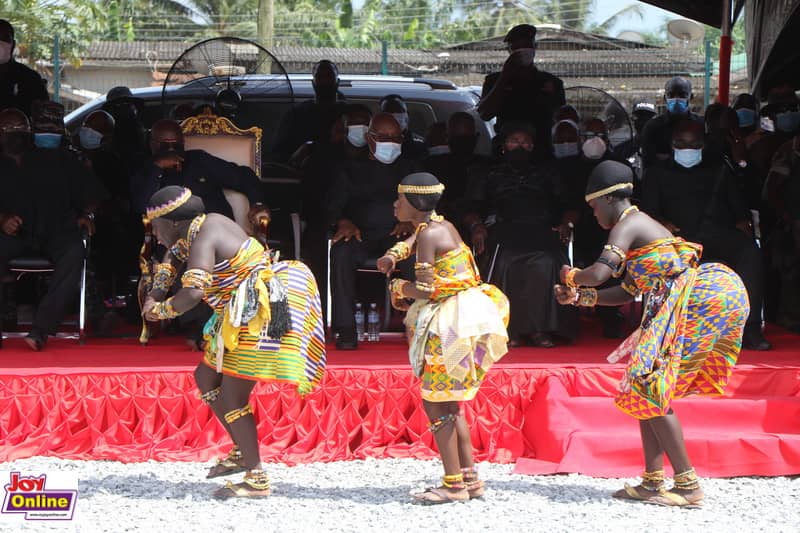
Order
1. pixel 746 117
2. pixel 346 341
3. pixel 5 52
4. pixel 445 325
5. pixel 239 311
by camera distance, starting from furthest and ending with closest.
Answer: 1. pixel 746 117
2. pixel 5 52
3. pixel 346 341
4. pixel 445 325
5. pixel 239 311

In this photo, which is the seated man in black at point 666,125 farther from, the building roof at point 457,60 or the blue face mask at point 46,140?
the building roof at point 457,60

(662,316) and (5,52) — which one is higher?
(5,52)

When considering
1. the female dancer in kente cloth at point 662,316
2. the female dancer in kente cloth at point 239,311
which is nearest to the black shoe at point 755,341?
the female dancer in kente cloth at point 662,316

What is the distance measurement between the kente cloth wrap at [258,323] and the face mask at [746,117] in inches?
215

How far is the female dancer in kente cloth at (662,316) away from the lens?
4.71m

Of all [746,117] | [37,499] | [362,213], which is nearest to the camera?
[37,499]

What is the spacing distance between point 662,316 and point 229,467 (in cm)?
213

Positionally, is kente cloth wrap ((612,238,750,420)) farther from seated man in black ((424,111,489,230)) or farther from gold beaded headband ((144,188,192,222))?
seated man in black ((424,111,489,230))

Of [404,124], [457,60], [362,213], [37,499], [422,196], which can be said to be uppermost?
[457,60]

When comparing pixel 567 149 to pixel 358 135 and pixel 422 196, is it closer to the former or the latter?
pixel 358 135

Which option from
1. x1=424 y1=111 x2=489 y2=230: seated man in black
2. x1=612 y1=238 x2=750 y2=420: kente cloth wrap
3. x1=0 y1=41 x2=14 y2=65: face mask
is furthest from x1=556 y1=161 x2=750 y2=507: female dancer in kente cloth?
x1=0 y1=41 x2=14 y2=65: face mask

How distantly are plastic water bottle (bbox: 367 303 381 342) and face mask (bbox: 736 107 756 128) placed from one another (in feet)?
12.4

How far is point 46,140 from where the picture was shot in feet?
25.3

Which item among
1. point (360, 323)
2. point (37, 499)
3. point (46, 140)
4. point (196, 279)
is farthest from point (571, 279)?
point (46, 140)
